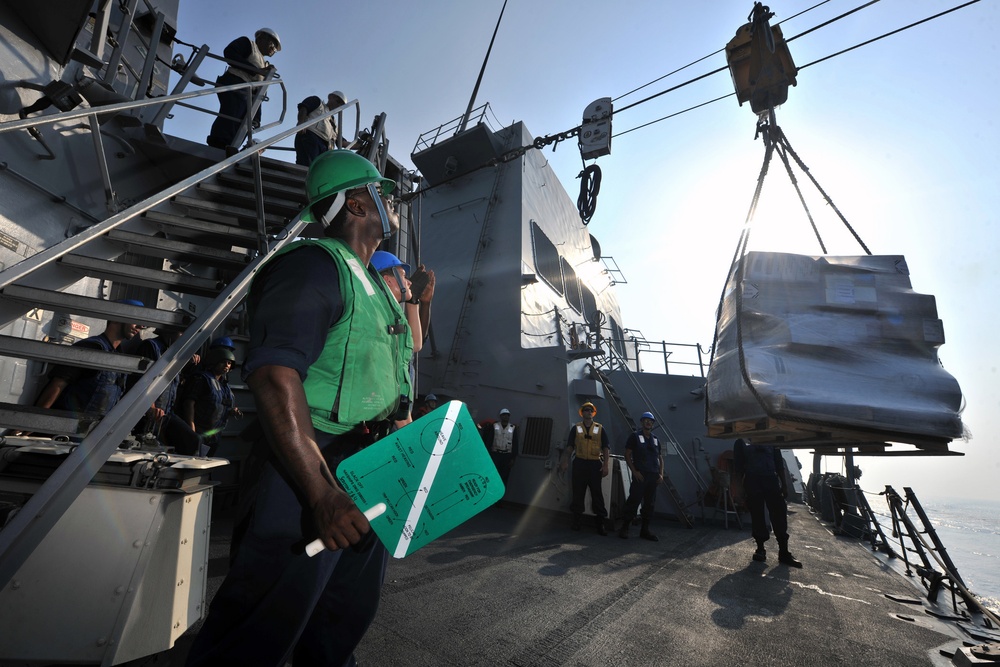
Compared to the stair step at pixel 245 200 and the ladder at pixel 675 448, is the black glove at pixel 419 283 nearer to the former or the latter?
the stair step at pixel 245 200

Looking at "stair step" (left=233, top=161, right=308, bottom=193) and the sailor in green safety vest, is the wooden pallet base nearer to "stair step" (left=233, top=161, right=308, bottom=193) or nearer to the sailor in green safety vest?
the sailor in green safety vest

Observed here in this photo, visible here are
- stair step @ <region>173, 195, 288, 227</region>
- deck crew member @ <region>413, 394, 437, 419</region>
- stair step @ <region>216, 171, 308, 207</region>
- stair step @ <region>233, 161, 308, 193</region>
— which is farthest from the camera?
deck crew member @ <region>413, 394, 437, 419</region>

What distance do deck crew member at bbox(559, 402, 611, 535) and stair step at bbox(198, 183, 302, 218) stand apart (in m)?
4.55

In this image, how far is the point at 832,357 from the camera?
2.39 m

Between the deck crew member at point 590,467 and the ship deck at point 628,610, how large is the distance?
1008mm

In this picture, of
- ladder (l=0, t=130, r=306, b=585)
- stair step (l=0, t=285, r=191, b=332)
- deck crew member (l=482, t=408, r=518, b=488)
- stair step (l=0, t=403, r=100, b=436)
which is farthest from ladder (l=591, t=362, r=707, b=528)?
stair step (l=0, t=403, r=100, b=436)

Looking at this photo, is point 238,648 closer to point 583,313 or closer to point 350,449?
point 350,449

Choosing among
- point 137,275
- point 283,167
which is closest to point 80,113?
point 137,275

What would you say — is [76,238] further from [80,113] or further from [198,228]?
[198,228]

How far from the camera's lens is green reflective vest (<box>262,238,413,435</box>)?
1.15 meters

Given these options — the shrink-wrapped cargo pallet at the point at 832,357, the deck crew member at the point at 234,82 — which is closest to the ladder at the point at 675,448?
the shrink-wrapped cargo pallet at the point at 832,357

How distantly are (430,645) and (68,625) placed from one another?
1.47 metres

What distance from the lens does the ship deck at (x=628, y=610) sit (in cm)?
234

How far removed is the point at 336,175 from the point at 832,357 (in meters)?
2.57
